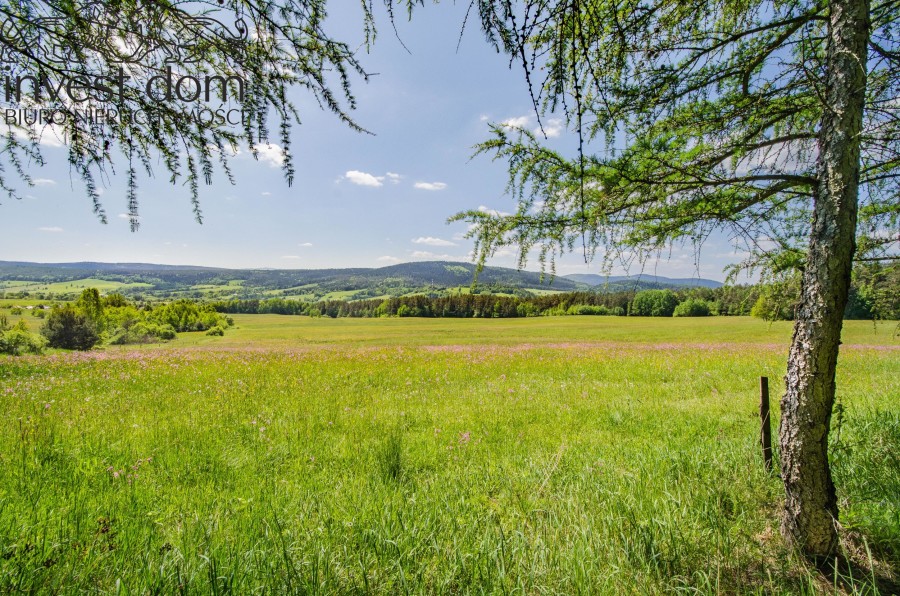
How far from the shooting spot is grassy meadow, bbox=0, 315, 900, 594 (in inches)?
85.4

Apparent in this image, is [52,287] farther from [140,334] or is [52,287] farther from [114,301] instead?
[140,334]

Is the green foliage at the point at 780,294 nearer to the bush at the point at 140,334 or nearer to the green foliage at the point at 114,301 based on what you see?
the bush at the point at 140,334

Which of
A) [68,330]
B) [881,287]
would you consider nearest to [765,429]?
[881,287]

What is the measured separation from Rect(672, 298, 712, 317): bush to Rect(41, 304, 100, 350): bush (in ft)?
282

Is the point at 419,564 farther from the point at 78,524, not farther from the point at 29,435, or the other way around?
the point at 29,435

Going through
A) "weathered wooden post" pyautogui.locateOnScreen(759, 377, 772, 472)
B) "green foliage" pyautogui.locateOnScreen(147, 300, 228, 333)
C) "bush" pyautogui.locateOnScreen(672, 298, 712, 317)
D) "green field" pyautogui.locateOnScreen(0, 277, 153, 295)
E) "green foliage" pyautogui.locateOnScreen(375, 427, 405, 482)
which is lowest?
"green foliage" pyautogui.locateOnScreen(147, 300, 228, 333)

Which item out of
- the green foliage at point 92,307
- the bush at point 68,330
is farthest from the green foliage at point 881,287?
the green foliage at point 92,307

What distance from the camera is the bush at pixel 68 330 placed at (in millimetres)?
32625

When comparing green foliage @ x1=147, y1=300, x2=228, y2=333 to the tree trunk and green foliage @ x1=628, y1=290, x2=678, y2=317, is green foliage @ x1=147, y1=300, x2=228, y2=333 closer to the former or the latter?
the tree trunk

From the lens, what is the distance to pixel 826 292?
2273 mm

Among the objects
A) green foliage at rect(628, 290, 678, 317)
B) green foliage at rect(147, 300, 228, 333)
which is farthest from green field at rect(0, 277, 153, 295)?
green foliage at rect(628, 290, 678, 317)

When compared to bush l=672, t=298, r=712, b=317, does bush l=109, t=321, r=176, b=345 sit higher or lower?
lower

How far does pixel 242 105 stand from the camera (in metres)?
2.18

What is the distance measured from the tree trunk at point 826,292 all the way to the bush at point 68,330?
4866cm
